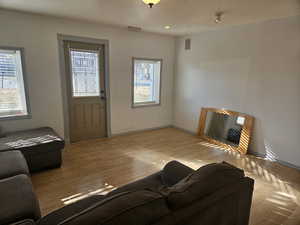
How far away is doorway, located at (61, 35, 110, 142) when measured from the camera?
3.75m

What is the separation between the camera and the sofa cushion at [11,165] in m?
1.95

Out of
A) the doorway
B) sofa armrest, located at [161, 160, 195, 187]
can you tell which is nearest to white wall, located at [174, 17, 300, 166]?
the doorway

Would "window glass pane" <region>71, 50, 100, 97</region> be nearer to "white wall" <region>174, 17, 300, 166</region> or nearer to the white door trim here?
the white door trim

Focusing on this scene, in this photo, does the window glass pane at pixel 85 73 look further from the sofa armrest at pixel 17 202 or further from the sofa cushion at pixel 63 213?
the sofa cushion at pixel 63 213

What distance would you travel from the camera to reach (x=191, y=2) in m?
2.48

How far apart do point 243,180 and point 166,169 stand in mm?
750

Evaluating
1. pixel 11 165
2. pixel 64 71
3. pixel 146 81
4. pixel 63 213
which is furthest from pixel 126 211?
pixel 146 81

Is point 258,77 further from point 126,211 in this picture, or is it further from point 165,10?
point 126,211

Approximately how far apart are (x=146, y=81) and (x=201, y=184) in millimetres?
4038

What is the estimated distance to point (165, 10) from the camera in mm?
2826

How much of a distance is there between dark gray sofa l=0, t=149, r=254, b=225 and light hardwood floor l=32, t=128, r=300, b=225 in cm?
74

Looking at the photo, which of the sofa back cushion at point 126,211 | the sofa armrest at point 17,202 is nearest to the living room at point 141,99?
the sofa armrest at point 17,202

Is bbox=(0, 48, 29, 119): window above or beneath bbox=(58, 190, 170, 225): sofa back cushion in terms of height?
above

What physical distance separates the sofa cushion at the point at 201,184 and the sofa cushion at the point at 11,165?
66.4 inches
